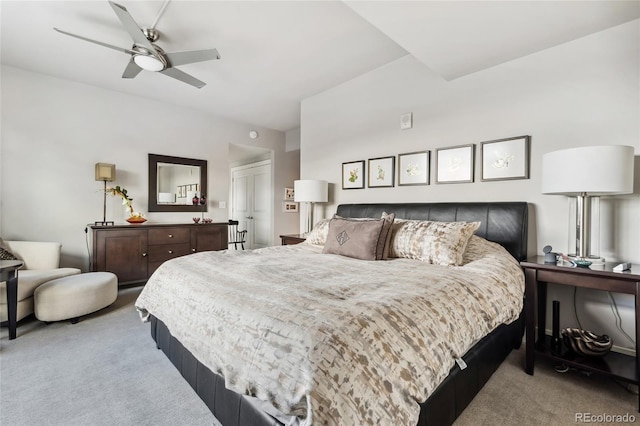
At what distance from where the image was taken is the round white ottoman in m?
2.39

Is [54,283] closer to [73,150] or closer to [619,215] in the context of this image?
[73,150]

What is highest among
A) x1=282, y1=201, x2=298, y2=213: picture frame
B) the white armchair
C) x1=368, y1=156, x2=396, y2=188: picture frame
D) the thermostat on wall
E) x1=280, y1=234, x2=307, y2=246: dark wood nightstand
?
the thermostat on wall

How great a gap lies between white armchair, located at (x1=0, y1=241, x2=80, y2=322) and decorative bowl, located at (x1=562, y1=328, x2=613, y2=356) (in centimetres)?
416

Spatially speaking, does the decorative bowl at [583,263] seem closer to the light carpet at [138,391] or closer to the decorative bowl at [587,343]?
the decorative bowl at [587,343]

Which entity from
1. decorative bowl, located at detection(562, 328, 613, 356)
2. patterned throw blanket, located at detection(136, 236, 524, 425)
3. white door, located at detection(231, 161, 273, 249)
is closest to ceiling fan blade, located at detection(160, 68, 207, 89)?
patterned throw blanket, located at detection(136, 236, 524, 425)

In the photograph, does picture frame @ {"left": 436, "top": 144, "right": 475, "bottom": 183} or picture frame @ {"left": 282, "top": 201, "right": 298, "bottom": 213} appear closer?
picture frame @ {"left": 436, "top": 144, "right": 475, "bottom": 183}

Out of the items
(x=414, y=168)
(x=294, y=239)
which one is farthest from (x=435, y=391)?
(x=294, y=239)

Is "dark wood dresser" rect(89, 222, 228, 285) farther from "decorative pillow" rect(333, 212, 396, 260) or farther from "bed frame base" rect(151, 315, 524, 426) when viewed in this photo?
"decorative pillow" rect(333, 212, 396, 260)

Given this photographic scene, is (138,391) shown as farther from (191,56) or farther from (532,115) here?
(532,115)

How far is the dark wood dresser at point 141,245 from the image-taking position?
11.1 feet

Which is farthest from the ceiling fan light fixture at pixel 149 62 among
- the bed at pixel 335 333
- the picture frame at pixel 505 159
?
the picture frame at pixel 505 159

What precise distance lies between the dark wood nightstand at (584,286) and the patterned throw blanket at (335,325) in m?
0.13

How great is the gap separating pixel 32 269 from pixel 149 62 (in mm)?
2470

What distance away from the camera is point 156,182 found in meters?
4.29
